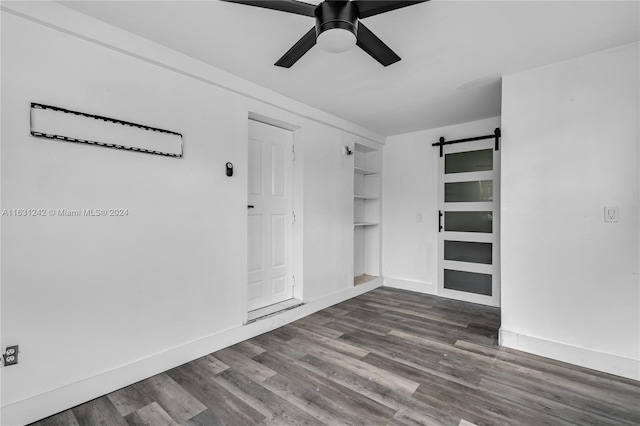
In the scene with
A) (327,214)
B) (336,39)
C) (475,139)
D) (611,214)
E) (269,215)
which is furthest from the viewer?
(475,139)

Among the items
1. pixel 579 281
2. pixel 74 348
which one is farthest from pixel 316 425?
pixel 579 281

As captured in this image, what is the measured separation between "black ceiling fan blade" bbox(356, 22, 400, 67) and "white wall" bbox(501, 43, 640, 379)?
1.52m

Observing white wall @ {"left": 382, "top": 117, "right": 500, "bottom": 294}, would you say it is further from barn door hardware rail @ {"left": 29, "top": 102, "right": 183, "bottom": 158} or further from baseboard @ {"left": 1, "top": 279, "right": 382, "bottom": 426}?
barn door hardware rail @ {"left": 29, "top": 102, "right": 183, "bottom": 158}

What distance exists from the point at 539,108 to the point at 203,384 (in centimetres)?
A: 358

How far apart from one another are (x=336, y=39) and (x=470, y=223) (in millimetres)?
3451

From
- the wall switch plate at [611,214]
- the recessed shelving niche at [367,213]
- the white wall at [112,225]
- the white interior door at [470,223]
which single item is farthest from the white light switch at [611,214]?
the white wall at [112,225]

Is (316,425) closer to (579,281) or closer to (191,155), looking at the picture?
(191,155)

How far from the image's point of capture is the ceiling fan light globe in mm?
1567

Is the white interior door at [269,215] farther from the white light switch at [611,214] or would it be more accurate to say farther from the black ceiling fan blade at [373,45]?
the white light switch at [611,214]

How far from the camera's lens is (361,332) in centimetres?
308

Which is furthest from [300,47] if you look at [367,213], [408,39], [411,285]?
[411,285]

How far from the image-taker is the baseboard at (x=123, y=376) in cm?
172

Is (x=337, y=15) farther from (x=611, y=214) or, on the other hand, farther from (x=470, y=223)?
(x=470, y=223)

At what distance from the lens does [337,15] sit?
1537mm
